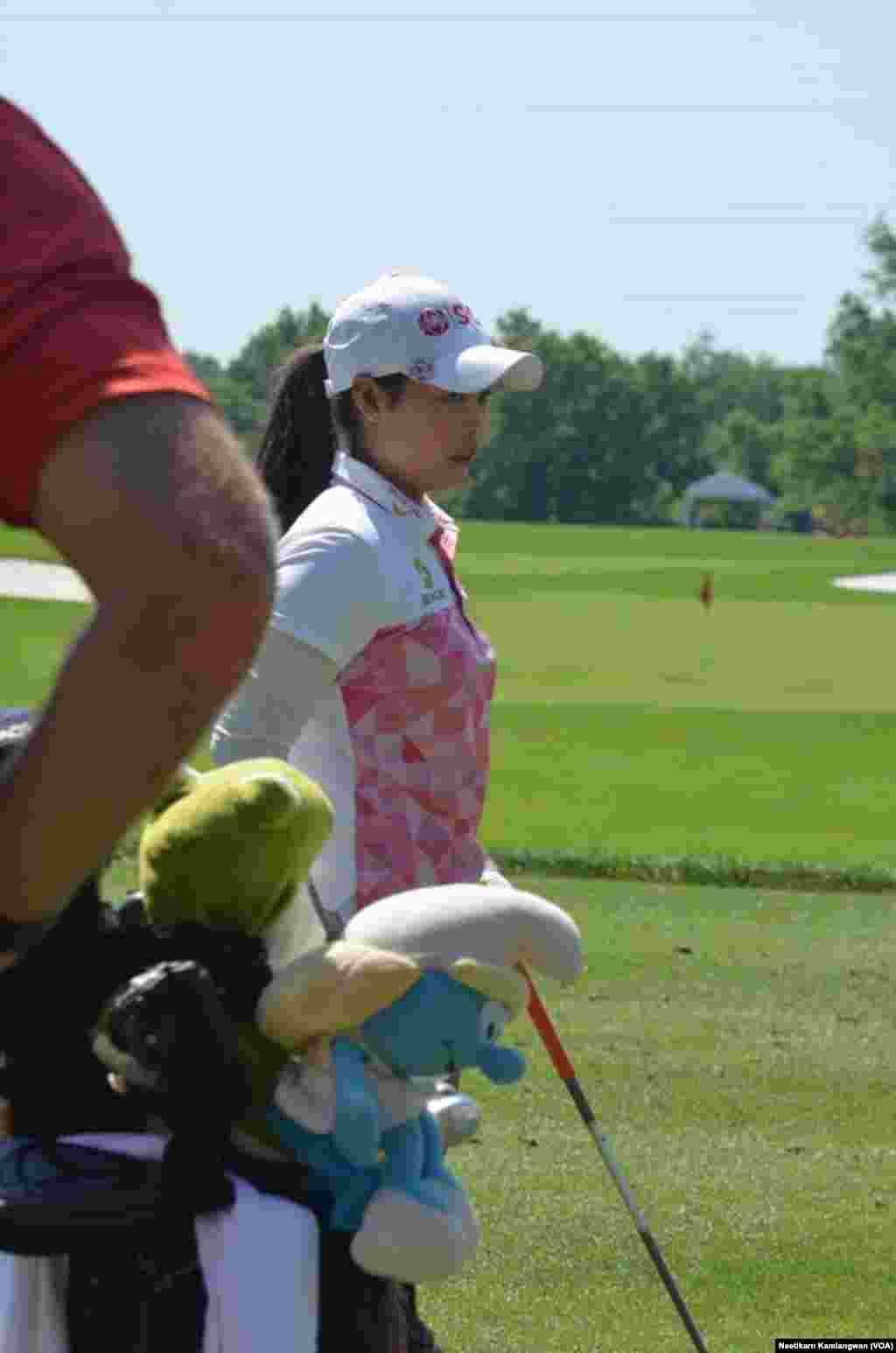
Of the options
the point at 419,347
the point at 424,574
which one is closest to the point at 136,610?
the point at 424,574

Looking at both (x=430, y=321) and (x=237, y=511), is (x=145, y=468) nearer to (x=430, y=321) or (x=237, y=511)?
(x=237, y=511)

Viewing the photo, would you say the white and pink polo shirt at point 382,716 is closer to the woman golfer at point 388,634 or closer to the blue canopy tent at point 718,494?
the woman golfer at point 388,634

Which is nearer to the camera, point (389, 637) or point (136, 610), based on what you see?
point (136, 610)

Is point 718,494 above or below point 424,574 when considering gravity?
below

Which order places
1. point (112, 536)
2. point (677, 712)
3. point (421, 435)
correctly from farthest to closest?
1. point (677, 712)
2. point (421, 435)
3. point (112, 536)

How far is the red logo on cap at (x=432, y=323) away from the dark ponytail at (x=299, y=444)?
333 millimetres

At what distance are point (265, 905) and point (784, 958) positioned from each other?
631 centimetres

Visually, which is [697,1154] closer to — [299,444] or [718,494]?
[299,444]

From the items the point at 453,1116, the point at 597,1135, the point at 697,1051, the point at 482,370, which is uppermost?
the point at 482,370

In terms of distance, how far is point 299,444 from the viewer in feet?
15.6

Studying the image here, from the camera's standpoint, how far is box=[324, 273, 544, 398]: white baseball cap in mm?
4367

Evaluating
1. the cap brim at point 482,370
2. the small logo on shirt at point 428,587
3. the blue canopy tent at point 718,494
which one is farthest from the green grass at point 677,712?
the blue canopy tent at point 718,494

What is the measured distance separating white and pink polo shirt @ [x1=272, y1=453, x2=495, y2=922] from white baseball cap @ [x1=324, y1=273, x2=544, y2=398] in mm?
279

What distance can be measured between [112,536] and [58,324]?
14cm
